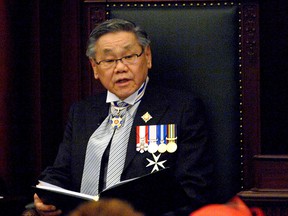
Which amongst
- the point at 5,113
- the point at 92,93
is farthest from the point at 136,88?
the point at 5,113

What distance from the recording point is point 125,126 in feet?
8.06

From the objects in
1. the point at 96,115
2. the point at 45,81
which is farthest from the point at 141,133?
the point at 45,81

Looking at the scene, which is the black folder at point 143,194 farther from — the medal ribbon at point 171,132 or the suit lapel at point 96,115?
the suit lapel at point 96,115

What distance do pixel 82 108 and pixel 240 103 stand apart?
74cm

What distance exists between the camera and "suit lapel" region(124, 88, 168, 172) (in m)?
2.40

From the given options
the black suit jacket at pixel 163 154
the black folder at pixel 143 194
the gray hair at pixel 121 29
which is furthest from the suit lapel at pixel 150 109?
the black folder at pixel 143 194

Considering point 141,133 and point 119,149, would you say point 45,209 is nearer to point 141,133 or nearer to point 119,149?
point 119,149

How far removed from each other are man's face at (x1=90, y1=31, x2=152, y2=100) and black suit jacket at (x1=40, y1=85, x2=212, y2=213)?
88 mm

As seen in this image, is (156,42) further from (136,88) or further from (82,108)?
(82,108)

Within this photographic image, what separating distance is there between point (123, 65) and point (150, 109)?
0.23m

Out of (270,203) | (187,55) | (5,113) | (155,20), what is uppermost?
(155,20)

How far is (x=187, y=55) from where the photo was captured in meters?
2.61

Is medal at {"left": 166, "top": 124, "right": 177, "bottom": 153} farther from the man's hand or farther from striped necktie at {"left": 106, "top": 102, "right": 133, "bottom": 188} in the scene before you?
the man's hand

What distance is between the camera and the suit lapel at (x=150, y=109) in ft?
7.86
